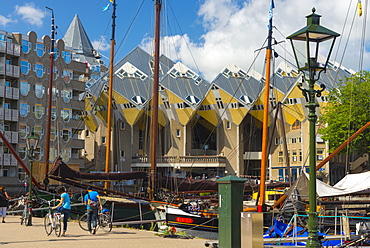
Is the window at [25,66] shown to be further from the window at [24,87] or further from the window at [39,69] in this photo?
the window at [24,87]

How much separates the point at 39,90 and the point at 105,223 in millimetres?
44253

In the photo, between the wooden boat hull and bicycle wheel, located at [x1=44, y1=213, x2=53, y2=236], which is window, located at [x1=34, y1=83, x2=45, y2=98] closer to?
the wooden boat hull

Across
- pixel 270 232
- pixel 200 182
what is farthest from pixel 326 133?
pixel 270 232

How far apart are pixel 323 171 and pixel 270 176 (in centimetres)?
859

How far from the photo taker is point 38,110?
59.5 m

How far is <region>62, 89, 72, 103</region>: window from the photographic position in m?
64.0

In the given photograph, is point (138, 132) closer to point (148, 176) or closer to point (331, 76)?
point (331, 76)

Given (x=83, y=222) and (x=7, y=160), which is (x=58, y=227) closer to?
(x=83, y=222)

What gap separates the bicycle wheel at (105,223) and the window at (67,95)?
47.1 m

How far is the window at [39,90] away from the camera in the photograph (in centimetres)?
5953

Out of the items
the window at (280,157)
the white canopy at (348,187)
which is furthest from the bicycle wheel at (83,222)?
the window at (280,157)

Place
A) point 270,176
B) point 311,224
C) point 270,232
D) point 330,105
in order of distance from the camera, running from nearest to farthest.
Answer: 1. point 311,224
2. point 270,232
3. point 330,105
4. point 270,176

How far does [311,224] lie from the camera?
9703 millimetres

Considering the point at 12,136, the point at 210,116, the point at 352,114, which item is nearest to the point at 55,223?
the point at 352,114
